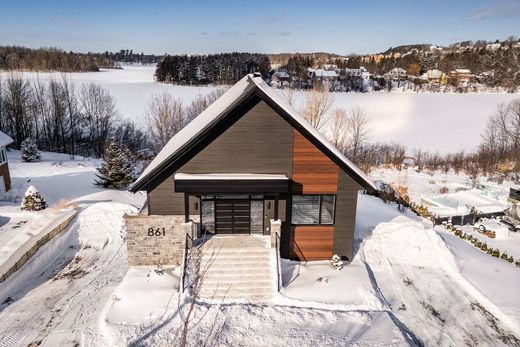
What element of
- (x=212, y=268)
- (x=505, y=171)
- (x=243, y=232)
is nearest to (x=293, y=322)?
(x=212, y=268)

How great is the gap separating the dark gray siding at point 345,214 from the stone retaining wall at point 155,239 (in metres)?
5.89

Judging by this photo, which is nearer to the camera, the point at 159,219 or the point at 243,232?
the point at 159,219

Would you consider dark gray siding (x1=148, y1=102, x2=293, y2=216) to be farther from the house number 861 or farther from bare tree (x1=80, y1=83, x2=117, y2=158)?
bare tree (x1=80, y1=83, x2=117, y2=158)

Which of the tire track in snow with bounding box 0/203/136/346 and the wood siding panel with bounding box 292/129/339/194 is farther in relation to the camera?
the wood siding panel with bounding box 292/129/339/194

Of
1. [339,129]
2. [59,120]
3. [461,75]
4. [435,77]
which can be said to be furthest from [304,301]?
[461,75]

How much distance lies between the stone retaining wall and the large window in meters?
4.26

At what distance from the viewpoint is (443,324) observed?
37.0 ft

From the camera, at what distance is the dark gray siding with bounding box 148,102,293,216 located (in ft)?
43.4

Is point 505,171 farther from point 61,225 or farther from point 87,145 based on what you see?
point 87,145

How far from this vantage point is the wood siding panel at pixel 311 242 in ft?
46.4

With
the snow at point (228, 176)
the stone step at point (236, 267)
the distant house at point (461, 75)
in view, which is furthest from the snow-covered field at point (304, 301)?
the distant house at point (461, 75)

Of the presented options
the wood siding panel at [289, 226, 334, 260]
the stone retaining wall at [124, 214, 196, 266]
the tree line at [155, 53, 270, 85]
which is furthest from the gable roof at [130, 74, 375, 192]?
the tree line at [155, 53, 270, 85]

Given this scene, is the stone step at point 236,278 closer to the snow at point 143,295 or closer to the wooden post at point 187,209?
the snow at point 143,295

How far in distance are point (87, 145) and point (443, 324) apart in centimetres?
4523
